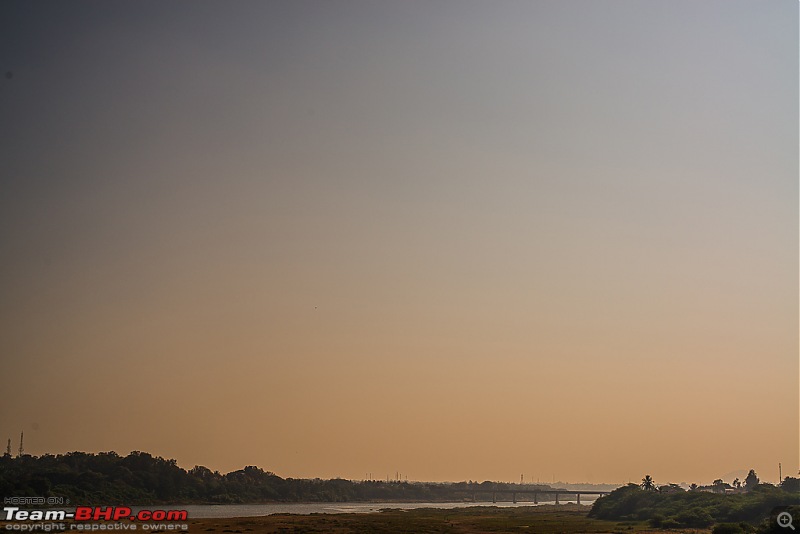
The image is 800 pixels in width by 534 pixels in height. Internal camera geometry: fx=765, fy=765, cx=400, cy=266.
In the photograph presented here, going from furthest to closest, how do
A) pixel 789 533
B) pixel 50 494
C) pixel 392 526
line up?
pixel 50 494 → pixel 392 526 → pixel 789 533

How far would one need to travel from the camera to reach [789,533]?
8019 centimetres

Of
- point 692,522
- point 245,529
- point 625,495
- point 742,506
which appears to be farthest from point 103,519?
point 625,495

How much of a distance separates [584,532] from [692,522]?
17.8 m

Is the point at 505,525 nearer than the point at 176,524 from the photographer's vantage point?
No

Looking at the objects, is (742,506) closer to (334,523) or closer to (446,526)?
(446,526)
